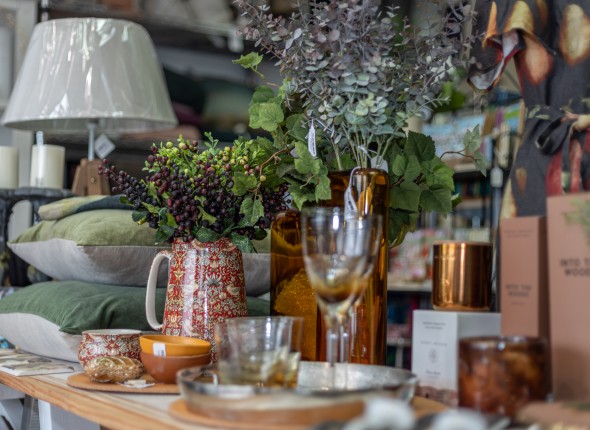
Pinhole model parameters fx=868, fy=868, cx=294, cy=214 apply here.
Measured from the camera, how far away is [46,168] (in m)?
2.06

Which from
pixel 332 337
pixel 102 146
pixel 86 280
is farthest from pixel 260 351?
pixel 102 146

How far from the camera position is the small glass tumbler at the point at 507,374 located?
79 centimetres

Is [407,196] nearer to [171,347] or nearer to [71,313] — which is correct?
[171,347]

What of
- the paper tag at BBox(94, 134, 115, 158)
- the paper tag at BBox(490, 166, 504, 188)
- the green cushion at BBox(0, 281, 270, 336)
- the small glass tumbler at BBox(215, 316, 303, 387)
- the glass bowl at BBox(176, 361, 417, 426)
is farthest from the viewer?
the paper tag at BBox(490, 166, 504, 188)

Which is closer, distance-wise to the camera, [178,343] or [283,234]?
[178,343]

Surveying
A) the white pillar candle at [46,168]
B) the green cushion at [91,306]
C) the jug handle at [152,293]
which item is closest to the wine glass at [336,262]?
the jug handle at [152,293]

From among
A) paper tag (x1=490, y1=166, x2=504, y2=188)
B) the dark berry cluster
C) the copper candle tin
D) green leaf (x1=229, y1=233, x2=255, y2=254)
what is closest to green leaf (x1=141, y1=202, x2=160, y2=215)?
the dark berry cluster

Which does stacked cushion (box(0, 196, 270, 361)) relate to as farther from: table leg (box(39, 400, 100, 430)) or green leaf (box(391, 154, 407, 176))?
green leaf (box(391, 154, 407, 176))

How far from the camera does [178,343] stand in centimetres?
115

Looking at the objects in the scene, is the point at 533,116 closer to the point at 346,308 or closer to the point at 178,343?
the point at 346,308

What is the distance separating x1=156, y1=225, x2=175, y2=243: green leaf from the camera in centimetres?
125

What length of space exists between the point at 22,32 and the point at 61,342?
210 centimetres

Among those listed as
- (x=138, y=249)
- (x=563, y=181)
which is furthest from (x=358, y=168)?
(x=138, y=249)

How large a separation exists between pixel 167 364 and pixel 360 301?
265mm
